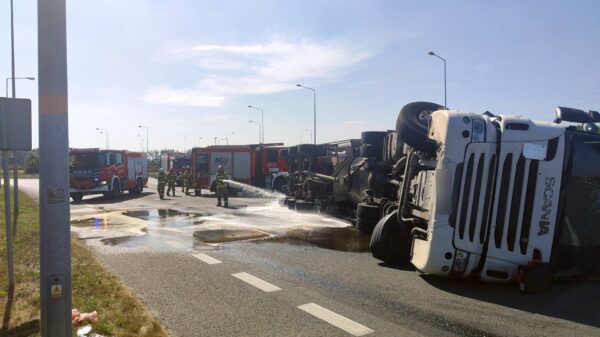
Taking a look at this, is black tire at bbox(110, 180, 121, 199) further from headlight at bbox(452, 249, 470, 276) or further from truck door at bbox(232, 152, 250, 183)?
headlight at bbox(452, 249, 470, 276)

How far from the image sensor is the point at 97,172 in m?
21.3

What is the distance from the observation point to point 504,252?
5.49 m

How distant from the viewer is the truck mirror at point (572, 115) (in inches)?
256

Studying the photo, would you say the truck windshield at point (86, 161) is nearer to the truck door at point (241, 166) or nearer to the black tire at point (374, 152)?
the truck door at point (241, 166)

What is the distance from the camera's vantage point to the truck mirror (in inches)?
256

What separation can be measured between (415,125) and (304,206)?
25.9 feet

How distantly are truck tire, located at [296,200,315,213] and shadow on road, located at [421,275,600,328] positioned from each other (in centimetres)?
810

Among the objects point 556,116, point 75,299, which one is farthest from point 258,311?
point 556,116

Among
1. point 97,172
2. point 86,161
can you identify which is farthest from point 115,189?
point 86,161

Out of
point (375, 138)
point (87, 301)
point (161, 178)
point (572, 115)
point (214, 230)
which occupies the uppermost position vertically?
point (572, 115)

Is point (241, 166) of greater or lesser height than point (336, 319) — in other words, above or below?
above

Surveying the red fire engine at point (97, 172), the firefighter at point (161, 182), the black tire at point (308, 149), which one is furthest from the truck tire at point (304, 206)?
the red fire engine at point (97, 172)

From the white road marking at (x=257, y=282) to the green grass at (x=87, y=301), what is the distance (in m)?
1.41

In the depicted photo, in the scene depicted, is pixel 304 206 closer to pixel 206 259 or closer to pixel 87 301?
pixel 206 259
